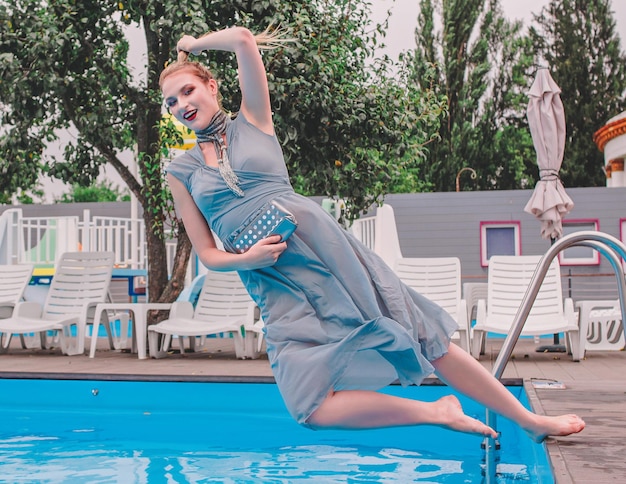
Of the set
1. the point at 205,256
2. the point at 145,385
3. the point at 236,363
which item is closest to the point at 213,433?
the point at 145,385

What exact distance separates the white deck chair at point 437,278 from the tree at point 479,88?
20100 mm

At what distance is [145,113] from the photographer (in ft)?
27.6

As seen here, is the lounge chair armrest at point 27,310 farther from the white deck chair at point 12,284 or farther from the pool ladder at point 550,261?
the pool ladder at point 550,261

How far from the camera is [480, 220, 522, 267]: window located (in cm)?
1652

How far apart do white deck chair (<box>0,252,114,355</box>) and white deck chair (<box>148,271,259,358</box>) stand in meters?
0.88

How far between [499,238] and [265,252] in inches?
585

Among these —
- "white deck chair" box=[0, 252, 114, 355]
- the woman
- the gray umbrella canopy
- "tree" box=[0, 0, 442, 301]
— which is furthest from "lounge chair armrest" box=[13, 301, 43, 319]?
the woman

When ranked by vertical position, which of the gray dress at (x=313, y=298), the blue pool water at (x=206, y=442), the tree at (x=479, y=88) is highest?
the tree at (x=479, y=88)

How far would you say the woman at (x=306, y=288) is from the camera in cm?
229

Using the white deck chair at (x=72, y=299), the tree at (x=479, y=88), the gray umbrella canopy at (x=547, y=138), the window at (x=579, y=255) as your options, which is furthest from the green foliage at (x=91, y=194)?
the gray umbrella canopy at (x=547, y=138)

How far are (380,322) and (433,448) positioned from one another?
2745 millimetres

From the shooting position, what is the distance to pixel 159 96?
26.2ft

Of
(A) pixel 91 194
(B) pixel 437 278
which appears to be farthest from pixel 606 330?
(A) pixel 91 194

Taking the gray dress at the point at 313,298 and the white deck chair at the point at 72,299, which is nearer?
the gray dress at the point at 313,298
